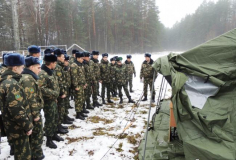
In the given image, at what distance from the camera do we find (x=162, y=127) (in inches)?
168

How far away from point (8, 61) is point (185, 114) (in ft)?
8.80

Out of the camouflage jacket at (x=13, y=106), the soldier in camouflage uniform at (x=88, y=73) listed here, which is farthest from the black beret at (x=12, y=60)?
the soldier in camouflage uniform at (x=88, y=73)

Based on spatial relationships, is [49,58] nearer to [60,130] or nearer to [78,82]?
[78,82]

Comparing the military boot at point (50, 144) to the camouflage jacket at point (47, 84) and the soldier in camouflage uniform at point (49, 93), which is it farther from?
the camouflage jacket at point (47, 84)

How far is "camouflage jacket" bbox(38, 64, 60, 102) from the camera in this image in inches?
130

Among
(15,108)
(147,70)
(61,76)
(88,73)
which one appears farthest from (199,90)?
(147,70)

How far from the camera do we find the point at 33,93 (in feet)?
8.75

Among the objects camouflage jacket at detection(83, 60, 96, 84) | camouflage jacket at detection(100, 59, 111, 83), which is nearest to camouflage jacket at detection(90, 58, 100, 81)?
camouflage jacket at detection(100, 59, 111, 83)

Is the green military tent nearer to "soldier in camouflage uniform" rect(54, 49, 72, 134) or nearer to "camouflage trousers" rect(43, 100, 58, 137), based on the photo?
"camouflage trousers" rect(43, 100, 58, 137)

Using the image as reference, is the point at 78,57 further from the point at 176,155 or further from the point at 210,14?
the point at 210,14

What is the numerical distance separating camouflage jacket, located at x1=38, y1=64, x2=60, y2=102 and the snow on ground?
1113mm

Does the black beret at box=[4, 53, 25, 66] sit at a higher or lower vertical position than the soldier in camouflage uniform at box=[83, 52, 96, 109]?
higher

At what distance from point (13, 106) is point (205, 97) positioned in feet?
9.54

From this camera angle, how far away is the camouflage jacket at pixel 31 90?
2.59 m
